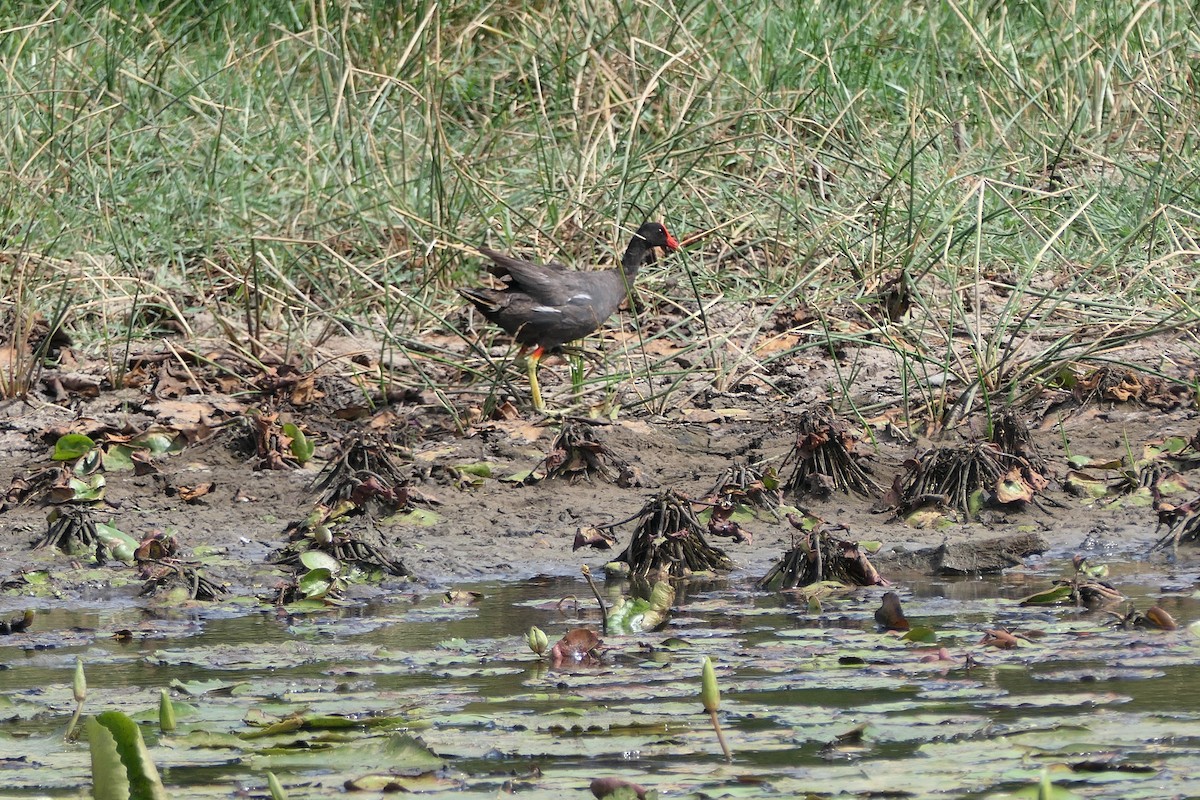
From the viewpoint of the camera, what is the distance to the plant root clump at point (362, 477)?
588 centimetres

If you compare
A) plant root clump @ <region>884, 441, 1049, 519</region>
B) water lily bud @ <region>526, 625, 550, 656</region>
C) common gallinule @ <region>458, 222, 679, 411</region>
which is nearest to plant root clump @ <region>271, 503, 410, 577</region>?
water lily bud @ <region>526, 625, 550, 656</region>

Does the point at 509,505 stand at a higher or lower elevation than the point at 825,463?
lower

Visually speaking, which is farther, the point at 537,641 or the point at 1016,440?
the point at 1016,440

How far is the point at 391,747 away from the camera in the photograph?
3133 mm

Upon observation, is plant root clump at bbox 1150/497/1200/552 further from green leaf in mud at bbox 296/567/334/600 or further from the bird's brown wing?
the bird's brown wing

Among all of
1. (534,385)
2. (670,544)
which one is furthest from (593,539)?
(534,385)

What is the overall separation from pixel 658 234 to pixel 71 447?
2905mm

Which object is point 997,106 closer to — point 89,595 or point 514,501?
point 514,501

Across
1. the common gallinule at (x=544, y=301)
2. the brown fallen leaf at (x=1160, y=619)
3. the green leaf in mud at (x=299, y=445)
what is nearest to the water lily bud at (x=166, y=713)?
the brown fallen leaf at (x=1160, y=619)

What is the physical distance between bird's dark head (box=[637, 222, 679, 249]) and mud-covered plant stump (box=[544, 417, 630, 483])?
77.0 inches

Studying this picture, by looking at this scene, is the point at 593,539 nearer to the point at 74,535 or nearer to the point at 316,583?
the point at 316,583

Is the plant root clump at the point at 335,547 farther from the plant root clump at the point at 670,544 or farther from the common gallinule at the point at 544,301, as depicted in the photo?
the common gallinule at the point at 544,301

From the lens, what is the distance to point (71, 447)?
645cm

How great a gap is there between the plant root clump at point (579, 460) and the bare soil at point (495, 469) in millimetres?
39
